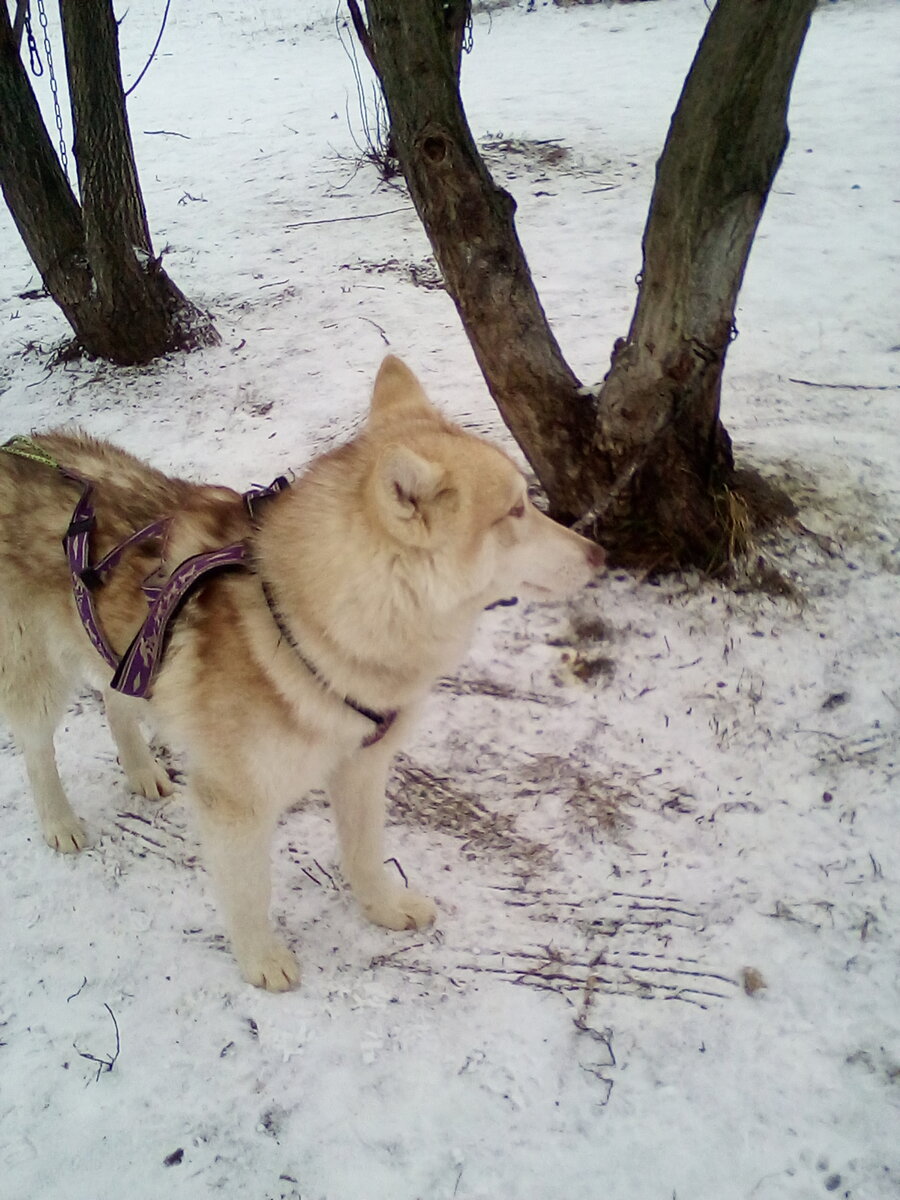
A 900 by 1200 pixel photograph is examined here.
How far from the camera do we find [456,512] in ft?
6.11

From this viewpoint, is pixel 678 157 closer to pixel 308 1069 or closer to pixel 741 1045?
pixel 741 1045

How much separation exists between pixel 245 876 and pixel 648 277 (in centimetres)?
282

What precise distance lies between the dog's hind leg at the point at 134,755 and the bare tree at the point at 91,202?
148 inches

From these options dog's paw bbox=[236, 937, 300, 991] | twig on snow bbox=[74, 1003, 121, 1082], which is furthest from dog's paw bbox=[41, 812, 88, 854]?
dog's paw bbox=[236, 937, 300, 991]

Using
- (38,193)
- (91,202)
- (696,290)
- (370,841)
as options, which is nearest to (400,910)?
(370,841)

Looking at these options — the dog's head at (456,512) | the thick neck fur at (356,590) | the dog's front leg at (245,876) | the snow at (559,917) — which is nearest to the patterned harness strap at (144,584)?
the thick neck fur at (356,590)

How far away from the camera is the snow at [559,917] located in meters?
2.04

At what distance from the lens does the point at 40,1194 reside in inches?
78.5

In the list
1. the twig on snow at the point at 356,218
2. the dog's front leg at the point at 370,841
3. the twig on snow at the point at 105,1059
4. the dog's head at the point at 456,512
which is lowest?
the twig on snow at the point at 105,1059

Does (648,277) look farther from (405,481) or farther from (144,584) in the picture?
(144,584)

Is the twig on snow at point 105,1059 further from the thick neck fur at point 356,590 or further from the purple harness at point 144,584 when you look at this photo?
the thick neck fur at point 356,590

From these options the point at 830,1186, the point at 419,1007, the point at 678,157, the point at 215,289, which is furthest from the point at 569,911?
the point at 215,289

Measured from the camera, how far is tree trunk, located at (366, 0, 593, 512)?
308 cm

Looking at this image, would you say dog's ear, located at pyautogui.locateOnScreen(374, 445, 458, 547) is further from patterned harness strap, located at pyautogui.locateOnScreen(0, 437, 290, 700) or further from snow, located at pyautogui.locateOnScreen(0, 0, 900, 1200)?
snow, located at pyautogui.locateOnScreen(0, 0, 900, 1200)
